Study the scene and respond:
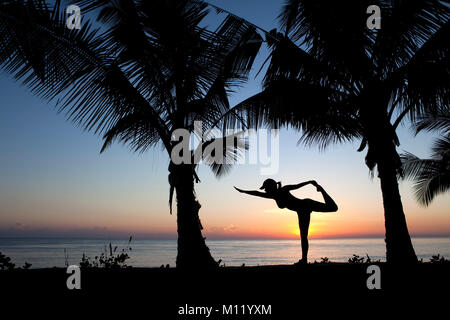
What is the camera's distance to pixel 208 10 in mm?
6625

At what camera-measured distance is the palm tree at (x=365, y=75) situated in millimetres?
6348

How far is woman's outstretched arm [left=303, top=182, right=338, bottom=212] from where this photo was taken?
18.2 ft

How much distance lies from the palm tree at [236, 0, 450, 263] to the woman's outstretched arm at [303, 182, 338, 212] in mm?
1764

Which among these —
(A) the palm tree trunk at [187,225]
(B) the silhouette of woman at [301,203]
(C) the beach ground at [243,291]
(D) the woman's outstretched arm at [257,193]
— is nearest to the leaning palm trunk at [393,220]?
(C) the beach ground at [243,291]

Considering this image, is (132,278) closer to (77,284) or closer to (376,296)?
(77,284)

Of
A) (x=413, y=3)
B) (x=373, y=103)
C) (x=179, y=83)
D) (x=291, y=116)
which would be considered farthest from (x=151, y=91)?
(x=413, y=3)

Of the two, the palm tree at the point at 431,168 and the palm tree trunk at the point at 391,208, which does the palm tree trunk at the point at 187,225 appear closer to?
the palm tree trunk at the point at 391,208

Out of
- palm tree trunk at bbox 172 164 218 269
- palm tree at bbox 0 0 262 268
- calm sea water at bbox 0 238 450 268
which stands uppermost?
palm tree at bbox 0 0 262 268

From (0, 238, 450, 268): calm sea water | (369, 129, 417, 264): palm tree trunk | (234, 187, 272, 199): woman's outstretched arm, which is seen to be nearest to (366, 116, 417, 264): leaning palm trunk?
(369, 129, 417, 264): palm tree trunk

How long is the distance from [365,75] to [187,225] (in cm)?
468

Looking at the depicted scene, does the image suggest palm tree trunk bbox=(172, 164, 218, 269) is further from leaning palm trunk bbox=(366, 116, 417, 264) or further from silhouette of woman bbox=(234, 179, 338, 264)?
leaning palm trunk bbox=(366, 116, 417, 264)

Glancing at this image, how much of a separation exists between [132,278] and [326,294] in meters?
2.98

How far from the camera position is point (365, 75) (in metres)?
6.81

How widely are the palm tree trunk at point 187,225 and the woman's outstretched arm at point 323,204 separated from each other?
104 inches
